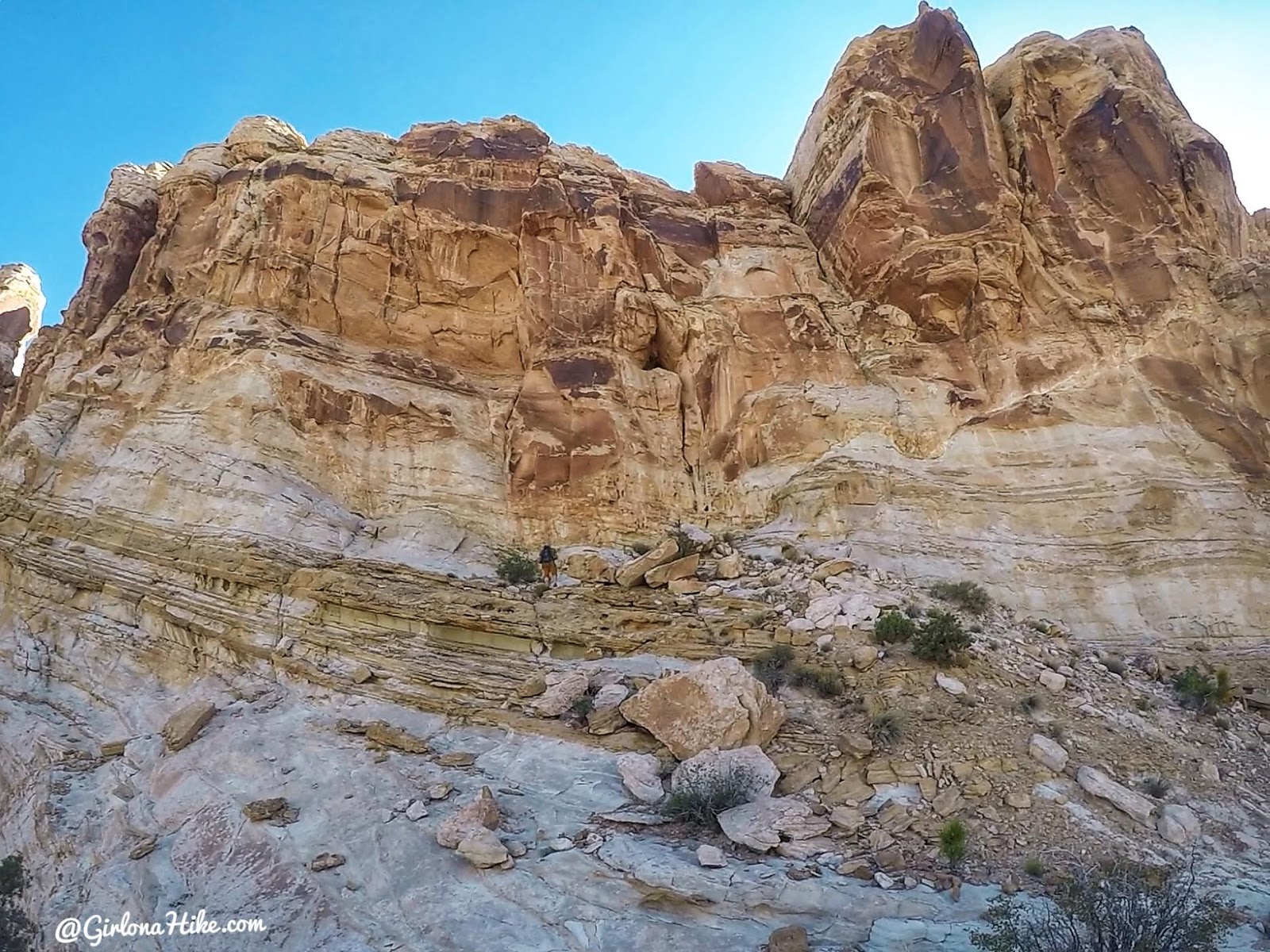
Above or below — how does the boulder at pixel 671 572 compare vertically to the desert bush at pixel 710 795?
above

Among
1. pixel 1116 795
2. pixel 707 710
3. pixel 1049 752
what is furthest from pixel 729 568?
pixel 1116 795

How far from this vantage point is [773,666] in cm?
1212

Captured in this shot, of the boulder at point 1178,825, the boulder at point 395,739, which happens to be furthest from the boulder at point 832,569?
the boulder at point 395,739

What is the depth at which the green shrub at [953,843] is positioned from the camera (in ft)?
26.2

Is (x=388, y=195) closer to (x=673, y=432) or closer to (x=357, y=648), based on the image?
(x=673, y=432)

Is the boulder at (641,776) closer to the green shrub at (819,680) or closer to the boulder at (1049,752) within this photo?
the green shrub at (819,680)

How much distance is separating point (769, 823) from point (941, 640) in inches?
201

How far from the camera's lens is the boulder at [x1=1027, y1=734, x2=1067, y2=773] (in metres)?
9.73

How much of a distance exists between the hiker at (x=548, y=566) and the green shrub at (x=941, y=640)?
24.1 ft

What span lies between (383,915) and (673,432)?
570 inches

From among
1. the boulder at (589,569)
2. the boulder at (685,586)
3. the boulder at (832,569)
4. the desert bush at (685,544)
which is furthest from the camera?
the desert bush at (685,544)

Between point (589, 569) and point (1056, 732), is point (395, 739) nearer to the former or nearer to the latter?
point (589, 569)

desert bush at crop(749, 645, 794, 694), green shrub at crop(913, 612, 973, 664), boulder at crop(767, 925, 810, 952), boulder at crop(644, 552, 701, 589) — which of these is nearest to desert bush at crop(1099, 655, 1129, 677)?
green shrub at crop(913, 612, 973, 664)

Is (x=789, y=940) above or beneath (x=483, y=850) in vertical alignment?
beneath
